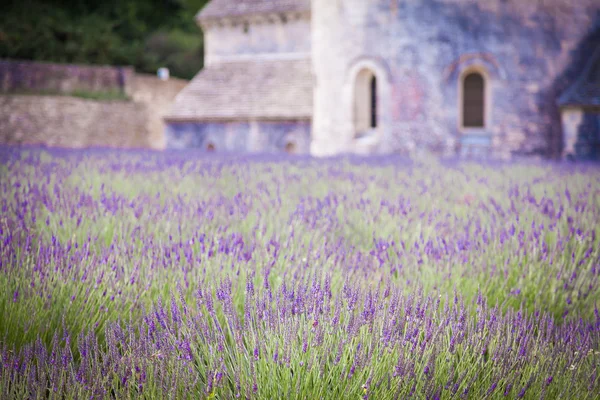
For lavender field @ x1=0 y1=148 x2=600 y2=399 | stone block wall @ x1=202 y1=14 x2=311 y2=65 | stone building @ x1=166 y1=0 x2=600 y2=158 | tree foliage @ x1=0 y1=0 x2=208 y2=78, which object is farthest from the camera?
tree foliage @ x1=0 y1=0 x2=208 y2=78

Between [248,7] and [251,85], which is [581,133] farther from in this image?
[248,7]

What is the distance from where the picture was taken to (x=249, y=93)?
20875mm

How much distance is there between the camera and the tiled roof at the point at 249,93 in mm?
19516

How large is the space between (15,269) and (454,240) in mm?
2724

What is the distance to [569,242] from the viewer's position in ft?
13.4

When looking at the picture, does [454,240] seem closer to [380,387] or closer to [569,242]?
[569,242]

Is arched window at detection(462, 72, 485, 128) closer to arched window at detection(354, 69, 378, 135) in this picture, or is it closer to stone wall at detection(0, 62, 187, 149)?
arched window at detection(354, 69, 378, 135)

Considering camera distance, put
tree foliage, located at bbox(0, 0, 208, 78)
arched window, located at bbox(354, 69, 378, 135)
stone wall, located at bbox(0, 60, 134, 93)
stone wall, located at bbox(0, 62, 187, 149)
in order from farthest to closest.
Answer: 1. tree foliage, located at bbox(0, 0, 208, 78)
2. stone wall, located at bbox(0, 60, 134, 93)
3. stone wall, located at bbox(0, 62, 187, 149)
4. arched window, located at bbox(354, 69, 378, 135)

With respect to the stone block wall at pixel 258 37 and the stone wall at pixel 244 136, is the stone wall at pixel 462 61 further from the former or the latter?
the stone block wall at pixel 258 37

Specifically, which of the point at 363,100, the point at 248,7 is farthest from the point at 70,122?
the point at 363,100

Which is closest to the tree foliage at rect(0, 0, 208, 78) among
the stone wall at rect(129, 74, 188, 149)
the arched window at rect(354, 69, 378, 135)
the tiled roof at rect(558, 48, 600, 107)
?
the stone wall at rect(129, 74, 188, 149)

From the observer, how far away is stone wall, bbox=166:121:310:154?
63.3ft

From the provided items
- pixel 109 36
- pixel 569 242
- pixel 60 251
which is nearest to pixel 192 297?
pixel 60 251

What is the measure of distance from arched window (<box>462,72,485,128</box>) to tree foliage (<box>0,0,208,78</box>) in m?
18.1
